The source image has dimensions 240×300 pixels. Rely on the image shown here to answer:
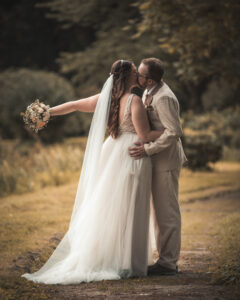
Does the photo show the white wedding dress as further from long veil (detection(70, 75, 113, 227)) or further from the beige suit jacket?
the beige suit jacket

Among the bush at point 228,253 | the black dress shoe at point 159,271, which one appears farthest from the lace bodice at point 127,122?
the bush at point 228,253

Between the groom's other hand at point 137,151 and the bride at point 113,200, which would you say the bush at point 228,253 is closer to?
the bride at point 113,200

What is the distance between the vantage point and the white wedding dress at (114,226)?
14.3 ft

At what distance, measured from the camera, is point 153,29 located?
33.6ft

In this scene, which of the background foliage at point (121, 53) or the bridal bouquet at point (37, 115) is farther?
the background foliage at point (121, 53)

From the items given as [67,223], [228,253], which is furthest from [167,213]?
[67,223]

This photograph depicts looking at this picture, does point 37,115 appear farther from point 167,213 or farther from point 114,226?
point 167,213

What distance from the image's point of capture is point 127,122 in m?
4.51

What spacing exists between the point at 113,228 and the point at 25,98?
13.3 meters

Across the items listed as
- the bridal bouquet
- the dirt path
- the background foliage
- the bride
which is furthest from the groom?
the background foliage

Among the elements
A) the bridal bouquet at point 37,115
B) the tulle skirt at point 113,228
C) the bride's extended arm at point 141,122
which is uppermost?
the bridal bouquet at point 37,115

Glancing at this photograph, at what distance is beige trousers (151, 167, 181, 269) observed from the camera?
15.1ft

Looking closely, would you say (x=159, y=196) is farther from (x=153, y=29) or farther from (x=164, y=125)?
(x=153, y=29)

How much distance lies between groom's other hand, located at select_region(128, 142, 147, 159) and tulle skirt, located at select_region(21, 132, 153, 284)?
2.0 inches
